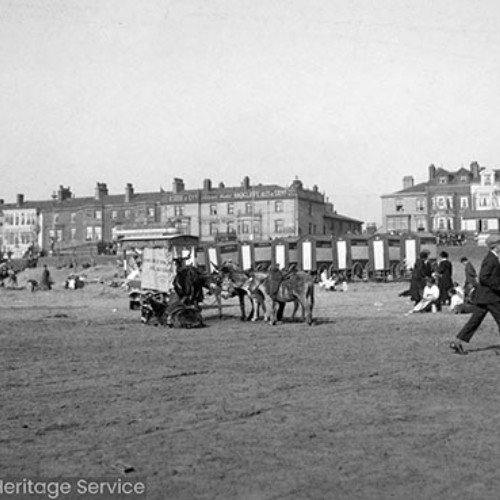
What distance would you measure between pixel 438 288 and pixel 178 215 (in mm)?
80831

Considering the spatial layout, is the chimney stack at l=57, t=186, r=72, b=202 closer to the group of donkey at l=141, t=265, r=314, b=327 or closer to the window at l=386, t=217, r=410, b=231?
the window at l=386, t=217, r=410, b=231

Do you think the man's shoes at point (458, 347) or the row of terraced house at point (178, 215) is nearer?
the man's shoes at point (458, 347)

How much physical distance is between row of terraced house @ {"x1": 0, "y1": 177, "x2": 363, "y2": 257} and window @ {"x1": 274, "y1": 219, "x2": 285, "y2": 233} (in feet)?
0.41

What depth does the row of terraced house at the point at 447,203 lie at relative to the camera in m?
96.2

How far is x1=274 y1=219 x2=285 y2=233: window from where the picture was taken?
97.1 metres

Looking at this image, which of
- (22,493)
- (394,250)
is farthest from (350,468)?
(394,250)

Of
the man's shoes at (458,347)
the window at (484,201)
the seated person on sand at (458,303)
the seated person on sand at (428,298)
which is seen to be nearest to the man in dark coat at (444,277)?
the seated person on sand at (458,303)

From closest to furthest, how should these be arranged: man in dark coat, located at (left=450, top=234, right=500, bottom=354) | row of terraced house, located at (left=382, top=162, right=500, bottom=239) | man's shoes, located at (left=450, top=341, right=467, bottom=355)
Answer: man in dark coat, located at (left=450, top=234, right=500, bottom=354)
man's shoes, located at (left=450, top=341, right=467, bottom=355)
row of terraced house, located at (left=382, top=162, right=500, bottom=239)

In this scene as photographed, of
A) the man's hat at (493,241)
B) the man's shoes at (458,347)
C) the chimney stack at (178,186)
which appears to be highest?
the chimney stack at (178,186)

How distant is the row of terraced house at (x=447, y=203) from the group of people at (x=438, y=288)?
70717 mm

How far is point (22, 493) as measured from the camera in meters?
5.60

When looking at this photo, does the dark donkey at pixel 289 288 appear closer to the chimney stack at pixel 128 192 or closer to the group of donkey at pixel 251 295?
the group of donkey at pixel 251 295

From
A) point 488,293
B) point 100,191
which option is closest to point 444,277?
point 488,293

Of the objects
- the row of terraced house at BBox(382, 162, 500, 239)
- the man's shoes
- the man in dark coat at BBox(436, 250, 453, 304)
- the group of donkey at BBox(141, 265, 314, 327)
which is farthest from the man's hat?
the row of terraced house at BBox(382, 162, 500, 239)
